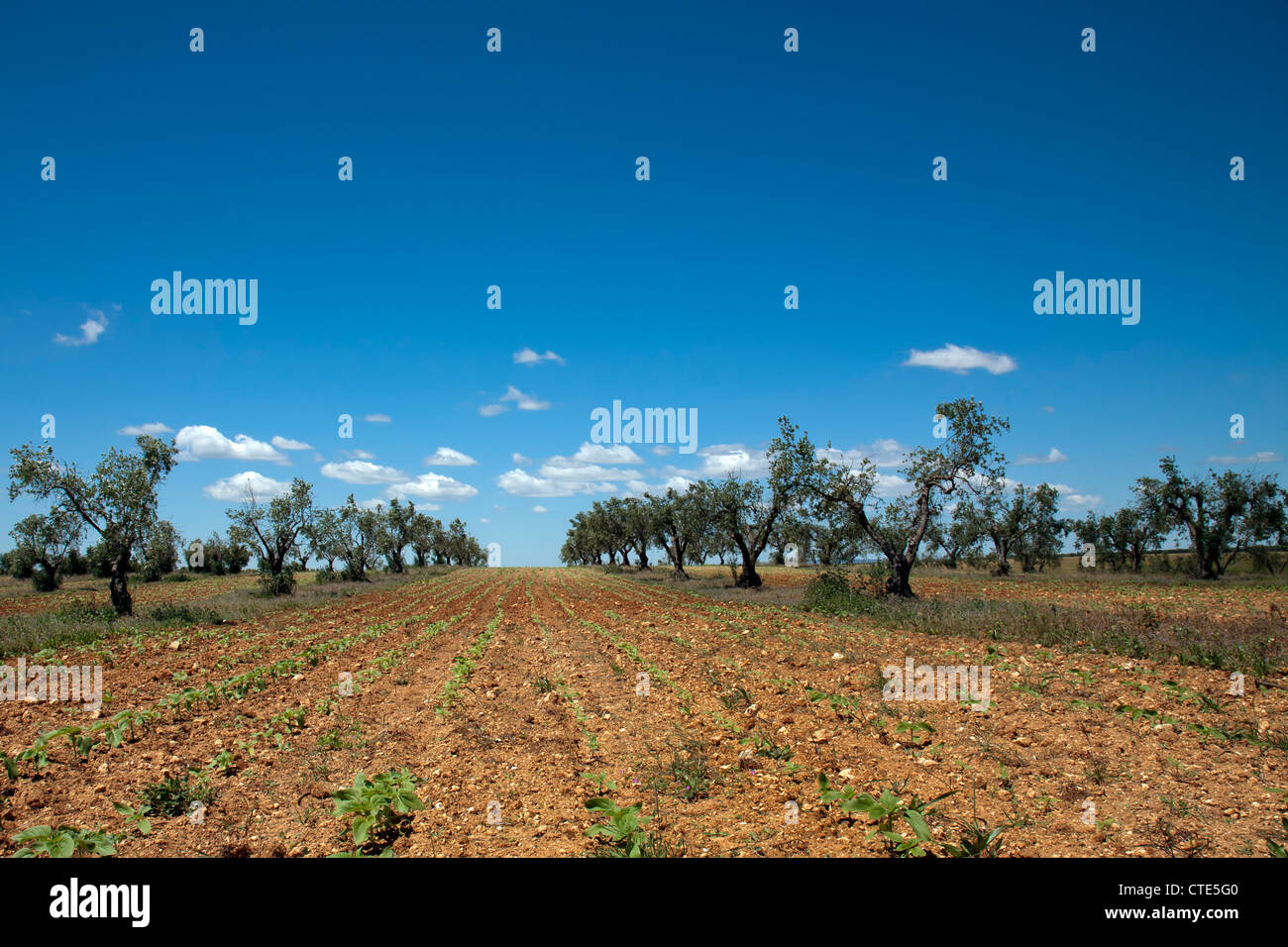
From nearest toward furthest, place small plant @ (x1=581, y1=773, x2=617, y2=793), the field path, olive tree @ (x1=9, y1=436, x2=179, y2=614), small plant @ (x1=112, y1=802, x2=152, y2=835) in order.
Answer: the field path
small plant @ (x1=112, y1=802, x2=152, y2=835)
small plant @ (x1=581, y1=773, x2=617, y2=793)
olive tree @ (x1=9, y1=436, x2=179, y2=614)

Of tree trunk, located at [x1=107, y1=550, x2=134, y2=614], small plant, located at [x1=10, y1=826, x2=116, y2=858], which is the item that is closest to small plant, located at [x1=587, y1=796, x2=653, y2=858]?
small plant, located at [x1=10, y1=826, x2=116, y2=858]

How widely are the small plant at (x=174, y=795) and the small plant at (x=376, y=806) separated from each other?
2.26m

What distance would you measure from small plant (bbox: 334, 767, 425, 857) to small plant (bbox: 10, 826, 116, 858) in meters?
1.93

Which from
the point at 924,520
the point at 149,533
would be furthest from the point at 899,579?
the point at 149,533

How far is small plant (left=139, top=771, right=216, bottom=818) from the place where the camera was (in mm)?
7305

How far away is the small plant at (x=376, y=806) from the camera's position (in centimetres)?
596

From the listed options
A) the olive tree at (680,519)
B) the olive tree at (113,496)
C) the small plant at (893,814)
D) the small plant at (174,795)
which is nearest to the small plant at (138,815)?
the small plant at (174,795)

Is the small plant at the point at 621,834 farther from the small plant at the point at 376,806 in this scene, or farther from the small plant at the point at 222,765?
the small plant at the point at 222,765

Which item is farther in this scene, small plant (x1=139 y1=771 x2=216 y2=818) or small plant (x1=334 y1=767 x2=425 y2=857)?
small plant (x1=139 y1=771 x2=216 y2=818)

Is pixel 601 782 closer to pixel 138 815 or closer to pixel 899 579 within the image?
pixel 138 815

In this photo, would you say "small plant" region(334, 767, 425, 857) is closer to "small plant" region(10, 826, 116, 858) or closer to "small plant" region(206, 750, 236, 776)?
"small plant" region(10, 826, 116, 858)

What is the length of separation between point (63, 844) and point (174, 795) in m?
2.30

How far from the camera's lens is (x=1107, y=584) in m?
40.8

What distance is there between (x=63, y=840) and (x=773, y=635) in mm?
16474
